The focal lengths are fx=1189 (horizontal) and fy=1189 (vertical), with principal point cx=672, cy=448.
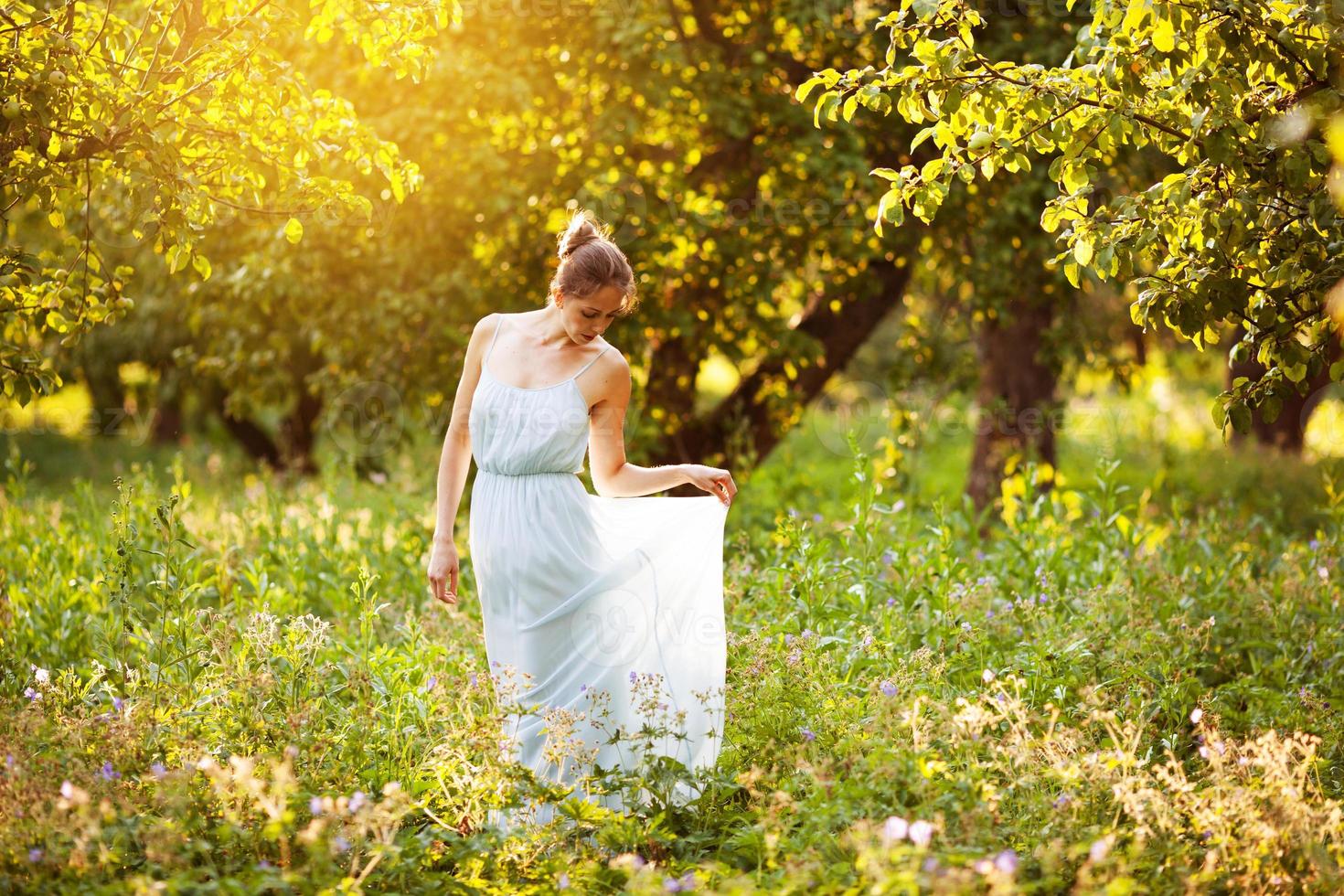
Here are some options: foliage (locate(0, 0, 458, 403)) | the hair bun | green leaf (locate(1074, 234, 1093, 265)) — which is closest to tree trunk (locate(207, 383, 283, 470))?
foliage (locate(0, 0, 458, 403))

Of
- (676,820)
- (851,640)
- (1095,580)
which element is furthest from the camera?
(1095,580)

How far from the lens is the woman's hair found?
13.1 feet

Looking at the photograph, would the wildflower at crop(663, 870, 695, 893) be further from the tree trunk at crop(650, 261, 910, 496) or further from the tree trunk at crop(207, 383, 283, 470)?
the tree trunk at crop(207, 383, 283, 470)

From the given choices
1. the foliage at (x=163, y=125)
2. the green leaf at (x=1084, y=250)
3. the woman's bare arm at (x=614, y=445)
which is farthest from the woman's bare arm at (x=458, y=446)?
the green leaf at (x=1084, y=250)

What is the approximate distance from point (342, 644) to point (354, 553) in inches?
84.1

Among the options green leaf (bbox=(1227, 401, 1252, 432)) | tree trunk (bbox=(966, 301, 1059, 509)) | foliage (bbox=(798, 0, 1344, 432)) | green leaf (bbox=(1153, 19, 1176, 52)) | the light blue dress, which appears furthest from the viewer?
tree trunk (bbox=(966, 301, 1059, 509))

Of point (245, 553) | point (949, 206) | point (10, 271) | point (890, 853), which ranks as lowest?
point (245, 553)

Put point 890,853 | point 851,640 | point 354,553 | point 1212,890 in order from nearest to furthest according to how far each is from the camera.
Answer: point 890,853 → point 1212,890 → point 851,640 → point 354,553

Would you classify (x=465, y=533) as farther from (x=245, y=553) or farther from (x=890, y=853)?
(x=890, y=853)

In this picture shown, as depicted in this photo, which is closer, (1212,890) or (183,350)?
(1212,890)

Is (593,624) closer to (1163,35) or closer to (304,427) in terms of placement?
(1163,35)

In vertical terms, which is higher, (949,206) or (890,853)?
(949,206)

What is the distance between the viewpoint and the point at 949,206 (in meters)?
8.21

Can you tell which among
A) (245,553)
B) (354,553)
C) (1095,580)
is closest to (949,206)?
(1095,580)
